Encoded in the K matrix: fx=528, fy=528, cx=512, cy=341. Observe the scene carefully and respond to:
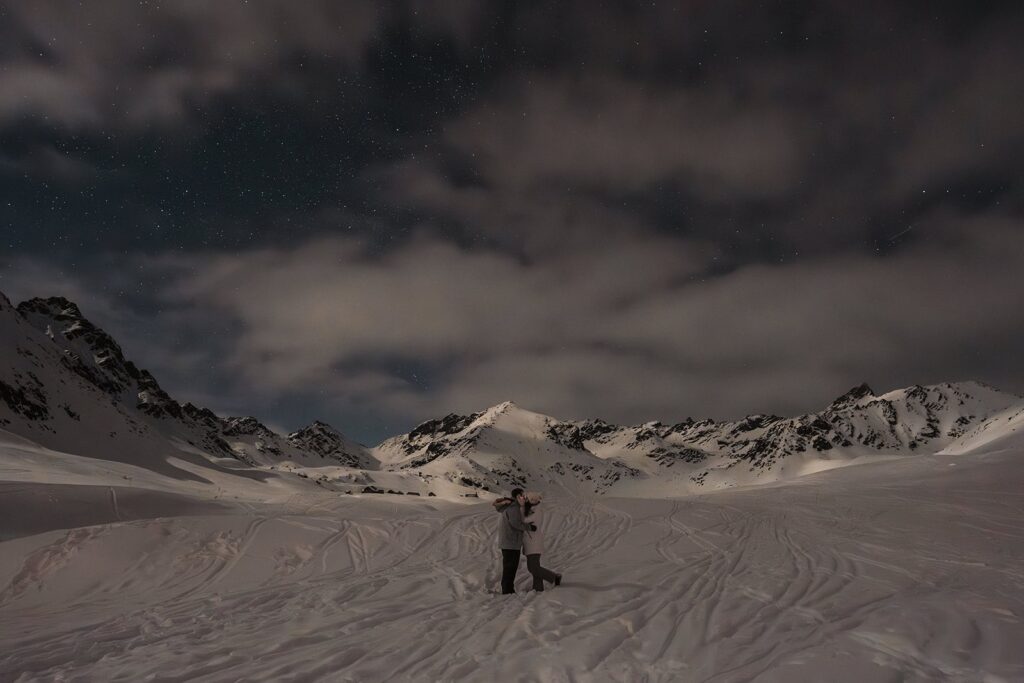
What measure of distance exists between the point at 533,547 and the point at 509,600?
37.1 inches

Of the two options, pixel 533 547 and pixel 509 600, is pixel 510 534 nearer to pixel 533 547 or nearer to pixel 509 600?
pixel 533 547

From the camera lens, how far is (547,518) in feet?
55.9

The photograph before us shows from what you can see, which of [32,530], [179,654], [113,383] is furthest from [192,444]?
[179,654]

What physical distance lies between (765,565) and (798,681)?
229 inches

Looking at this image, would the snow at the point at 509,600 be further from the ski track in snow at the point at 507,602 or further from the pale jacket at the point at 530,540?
the pale jacket at the point at 530,540

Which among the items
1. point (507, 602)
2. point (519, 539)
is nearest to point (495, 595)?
point (507, 602)

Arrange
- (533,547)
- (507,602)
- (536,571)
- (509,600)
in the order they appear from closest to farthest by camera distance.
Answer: (507,602) < (509,600) < (536,571) < (533,547)

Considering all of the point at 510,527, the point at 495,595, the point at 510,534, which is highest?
the point at 510,527

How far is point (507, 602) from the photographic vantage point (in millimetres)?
8000

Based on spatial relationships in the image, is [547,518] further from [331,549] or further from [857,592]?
[857,592]

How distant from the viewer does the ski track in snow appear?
538 cm

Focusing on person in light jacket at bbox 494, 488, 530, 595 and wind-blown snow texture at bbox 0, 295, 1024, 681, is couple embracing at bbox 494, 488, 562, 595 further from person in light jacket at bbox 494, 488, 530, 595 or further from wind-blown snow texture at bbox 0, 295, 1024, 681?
wind-blown snow texture at bbox 0, 295, 1024, 681

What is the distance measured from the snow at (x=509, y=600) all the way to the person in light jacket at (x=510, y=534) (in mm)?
346

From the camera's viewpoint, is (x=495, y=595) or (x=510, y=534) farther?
(x=510, y=534)
